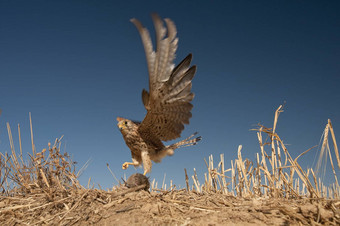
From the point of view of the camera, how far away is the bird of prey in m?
3.17

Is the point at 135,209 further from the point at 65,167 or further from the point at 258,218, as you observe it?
the point at 65,167

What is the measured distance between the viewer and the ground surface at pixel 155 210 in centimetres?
204

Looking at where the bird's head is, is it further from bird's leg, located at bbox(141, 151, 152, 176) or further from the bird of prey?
bird's leg, located at bbox(141, 151, 152, 176)

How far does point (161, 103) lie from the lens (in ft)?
12.5

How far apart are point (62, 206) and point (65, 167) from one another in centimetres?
80

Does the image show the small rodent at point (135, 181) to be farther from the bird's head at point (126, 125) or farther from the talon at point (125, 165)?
the bird's head at point (126, 125)

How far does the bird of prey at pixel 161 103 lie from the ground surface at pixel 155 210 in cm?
132

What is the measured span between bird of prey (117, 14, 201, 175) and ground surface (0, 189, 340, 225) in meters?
1.32

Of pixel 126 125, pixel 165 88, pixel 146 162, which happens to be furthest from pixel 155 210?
pixel 126 125

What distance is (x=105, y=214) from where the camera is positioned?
7.89 ft

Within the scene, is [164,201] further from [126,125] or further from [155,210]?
[126,125]

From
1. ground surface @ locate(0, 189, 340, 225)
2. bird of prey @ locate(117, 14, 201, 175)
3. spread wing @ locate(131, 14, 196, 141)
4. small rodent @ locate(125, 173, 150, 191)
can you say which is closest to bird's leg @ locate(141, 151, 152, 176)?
bird of prey @ locate(117, 14, 201, 175)

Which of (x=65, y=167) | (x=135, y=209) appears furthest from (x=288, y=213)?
(x=65, y=167)

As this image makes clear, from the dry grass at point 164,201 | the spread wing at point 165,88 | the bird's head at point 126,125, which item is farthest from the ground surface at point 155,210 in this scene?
the bird's head at point 126,125
